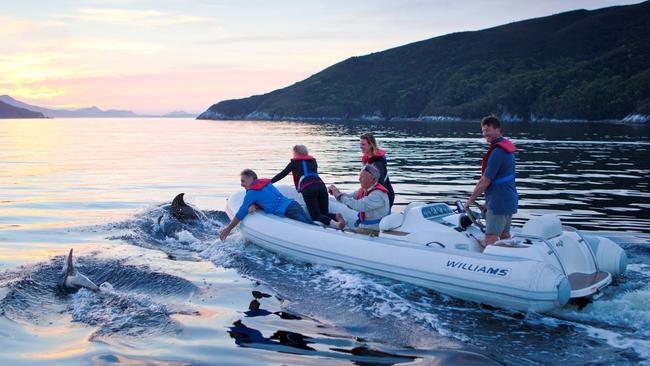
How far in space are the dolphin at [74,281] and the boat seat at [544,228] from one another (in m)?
5.97

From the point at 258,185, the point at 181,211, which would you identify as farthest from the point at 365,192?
the point at 181,211

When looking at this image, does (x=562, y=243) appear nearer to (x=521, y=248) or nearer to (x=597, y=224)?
(x=521, y=248)

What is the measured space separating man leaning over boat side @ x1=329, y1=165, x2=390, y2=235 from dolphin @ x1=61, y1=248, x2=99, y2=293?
152 inches

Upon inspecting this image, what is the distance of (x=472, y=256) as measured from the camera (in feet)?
26.0

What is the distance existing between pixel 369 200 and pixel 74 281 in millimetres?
4523

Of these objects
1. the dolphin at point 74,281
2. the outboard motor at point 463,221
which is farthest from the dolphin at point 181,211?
the outboard motor at point 463,221

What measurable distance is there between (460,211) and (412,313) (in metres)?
2.55

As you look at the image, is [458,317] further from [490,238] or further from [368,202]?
[368,202]

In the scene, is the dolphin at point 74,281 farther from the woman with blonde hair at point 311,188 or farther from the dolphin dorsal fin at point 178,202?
the dolphin dorsal fin at point 178,202

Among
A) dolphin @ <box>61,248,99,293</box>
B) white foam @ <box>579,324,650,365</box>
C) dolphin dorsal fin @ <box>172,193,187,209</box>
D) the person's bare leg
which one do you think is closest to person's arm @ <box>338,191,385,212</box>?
the person's bare leg

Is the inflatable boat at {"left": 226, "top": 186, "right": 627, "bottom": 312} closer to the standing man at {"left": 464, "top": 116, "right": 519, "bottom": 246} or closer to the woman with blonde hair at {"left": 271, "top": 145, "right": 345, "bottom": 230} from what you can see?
the standing man at {"left": 464, "top": 116, "right": 519, "bottom": 246}

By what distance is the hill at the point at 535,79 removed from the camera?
108875 mm

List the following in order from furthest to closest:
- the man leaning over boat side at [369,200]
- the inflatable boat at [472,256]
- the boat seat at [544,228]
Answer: the man leaning over boat side at [369,200] → the boat seat at [544,228] → the inflatable boat at [472,256]

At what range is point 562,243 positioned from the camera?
7965 mm
